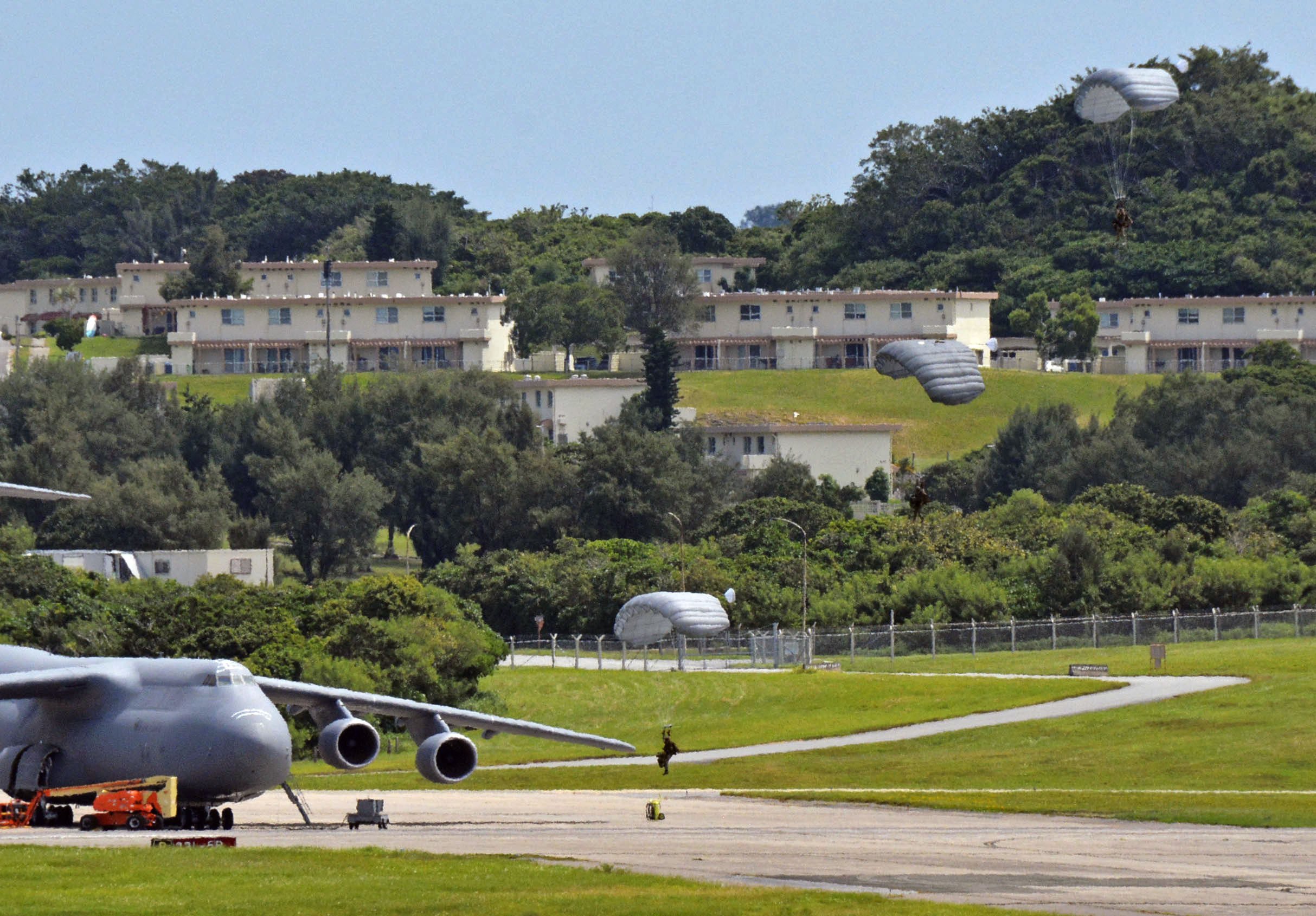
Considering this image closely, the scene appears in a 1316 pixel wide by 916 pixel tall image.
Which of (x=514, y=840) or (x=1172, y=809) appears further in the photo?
(x=1172, y=809)

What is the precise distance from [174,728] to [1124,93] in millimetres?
41890

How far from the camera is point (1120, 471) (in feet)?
402

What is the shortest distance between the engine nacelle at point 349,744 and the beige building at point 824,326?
125 m

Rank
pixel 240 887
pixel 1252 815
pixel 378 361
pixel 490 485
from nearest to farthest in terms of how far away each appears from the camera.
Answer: pixel 240 887, pixel 1252 815, pixel 490 485, pixel 378 361

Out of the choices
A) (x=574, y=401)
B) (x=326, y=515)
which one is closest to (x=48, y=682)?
(x=326, y=515)

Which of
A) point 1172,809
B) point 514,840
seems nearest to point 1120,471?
point 1172,809

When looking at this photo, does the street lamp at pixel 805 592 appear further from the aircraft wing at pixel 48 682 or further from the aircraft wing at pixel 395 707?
the aircraft wing at pixel 48 682

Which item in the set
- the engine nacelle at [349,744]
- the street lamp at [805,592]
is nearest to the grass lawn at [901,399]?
the street lamp at [805,592]

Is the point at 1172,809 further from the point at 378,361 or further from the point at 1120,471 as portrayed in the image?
the point at 378,361

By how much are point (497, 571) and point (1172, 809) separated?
198ft

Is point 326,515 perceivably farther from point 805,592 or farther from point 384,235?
point 384,235

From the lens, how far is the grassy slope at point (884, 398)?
141125 mm

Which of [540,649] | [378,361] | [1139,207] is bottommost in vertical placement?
[540,649]

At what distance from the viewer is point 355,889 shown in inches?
858
